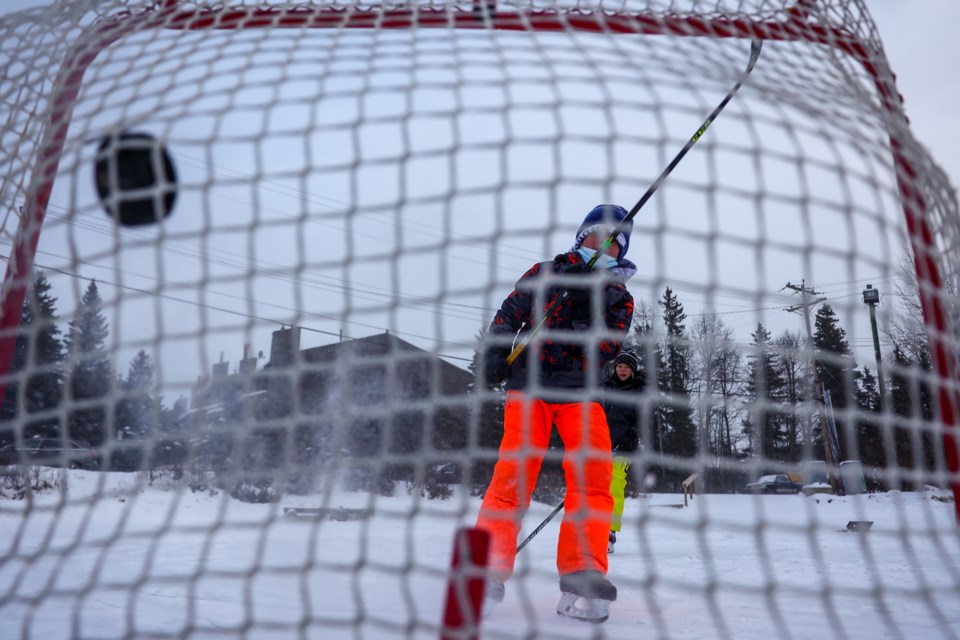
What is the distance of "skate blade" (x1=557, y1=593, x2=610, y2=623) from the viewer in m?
2.07

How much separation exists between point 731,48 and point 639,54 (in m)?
0.44

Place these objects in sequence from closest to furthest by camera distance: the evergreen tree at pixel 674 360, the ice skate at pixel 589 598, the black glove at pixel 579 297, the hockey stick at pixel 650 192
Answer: the evergreen tree at pixel 674 360 → the hockey stick at pixel 650 192 → the ice skate at pixel 589 598 → the black glove at pixel 579 297

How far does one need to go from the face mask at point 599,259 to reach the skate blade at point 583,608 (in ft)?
3.33

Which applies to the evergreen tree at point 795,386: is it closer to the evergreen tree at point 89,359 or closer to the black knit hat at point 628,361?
the black knit hat at point 628,361

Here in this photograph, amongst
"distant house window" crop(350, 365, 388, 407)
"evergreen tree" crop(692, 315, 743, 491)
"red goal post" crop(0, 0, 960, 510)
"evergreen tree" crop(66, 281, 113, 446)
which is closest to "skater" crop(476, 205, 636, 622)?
"evergreen tree" crop(692, 315, 743, 491)

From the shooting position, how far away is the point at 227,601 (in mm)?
2256

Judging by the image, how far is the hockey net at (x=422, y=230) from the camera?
155cm

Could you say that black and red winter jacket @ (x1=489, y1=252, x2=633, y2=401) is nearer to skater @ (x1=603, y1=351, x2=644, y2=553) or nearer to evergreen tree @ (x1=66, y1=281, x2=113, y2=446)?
skater @ (x1=603, y1=351, x2=644, y2=553)

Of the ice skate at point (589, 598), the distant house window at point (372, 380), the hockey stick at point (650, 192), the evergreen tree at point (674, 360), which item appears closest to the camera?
the evergreen tree at point (674, 360)

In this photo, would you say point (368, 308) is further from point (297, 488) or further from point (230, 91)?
point (297, 488)

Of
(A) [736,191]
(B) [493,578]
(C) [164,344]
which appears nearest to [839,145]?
(A) [736,191]

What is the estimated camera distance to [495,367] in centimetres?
230

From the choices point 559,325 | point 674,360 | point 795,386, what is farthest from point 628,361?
point 559,325

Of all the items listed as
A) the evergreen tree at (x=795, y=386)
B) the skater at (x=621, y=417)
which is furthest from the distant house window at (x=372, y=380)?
the skater at (x=621, y=417)
